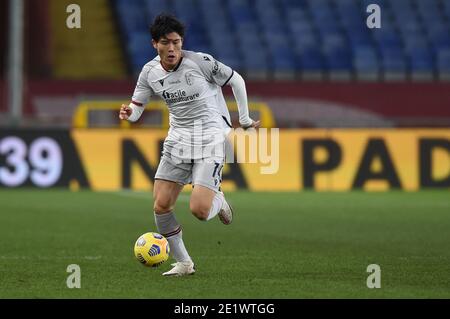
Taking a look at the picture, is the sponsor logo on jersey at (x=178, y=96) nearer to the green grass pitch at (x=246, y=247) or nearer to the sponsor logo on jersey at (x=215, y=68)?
the sponsor logo on jersey at (x=215, y=68)

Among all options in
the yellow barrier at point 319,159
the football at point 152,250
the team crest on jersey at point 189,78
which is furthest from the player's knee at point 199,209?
the yellow barrier at point 319,159

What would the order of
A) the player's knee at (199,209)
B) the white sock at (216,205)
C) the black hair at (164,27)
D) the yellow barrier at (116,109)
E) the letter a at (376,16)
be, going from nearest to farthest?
the black hair at (164,27) → the player's knee at (199,209) → the white sock at (216,205) → the letter a at (376,16) → the yellow barrier at (116,109)

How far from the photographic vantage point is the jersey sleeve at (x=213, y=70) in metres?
9.59

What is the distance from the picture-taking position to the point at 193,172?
9.63 metres

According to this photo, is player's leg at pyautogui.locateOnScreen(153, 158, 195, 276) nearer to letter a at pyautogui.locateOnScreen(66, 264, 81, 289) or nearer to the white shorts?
the white shorts

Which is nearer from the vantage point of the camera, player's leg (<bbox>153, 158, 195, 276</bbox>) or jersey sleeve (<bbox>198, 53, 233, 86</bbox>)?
player's leg (<bbox>153, 158, 195, 276</bbox>)

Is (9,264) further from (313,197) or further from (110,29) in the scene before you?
(110,29)

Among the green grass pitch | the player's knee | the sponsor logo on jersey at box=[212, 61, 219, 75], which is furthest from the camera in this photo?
the sponsor logo on jersey at box=[212, 61, 219, 75]

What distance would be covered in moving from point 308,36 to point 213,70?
20.3 m

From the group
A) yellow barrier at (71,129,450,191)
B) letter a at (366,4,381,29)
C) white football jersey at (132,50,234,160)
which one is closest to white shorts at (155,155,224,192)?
white football jersey at (132,50,234,160)

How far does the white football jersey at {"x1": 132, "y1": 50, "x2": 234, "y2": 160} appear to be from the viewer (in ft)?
31.2

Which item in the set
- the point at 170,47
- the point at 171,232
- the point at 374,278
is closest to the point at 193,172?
the point at 171,232

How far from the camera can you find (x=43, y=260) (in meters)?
10.6

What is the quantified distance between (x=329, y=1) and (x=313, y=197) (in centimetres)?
1227
